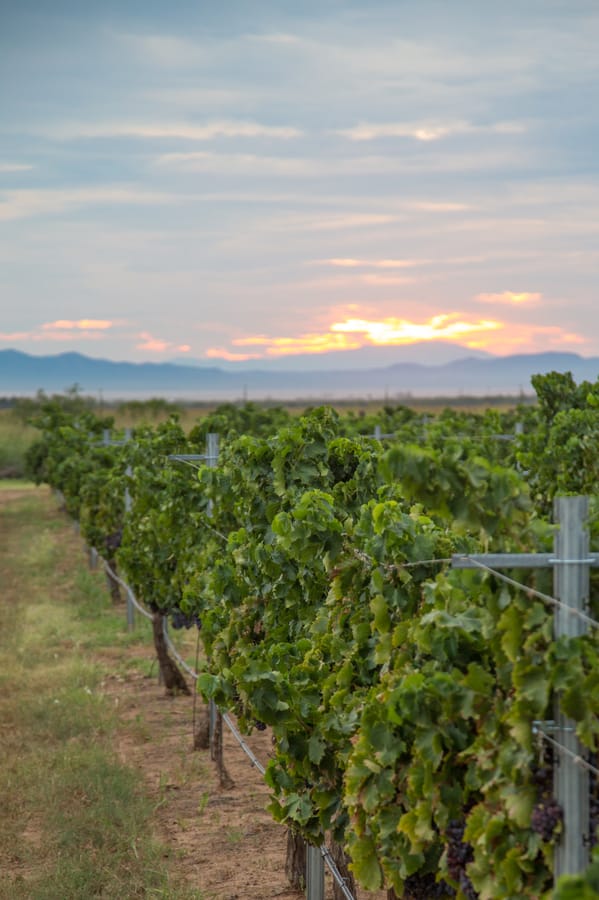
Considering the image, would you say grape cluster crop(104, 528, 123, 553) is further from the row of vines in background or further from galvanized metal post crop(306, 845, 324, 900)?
galvanized metal post crop(306, 845, 324, 900)

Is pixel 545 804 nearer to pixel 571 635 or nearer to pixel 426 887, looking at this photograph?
pixel 571 635

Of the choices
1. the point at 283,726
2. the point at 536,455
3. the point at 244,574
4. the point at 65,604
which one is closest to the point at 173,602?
the point at 536,455

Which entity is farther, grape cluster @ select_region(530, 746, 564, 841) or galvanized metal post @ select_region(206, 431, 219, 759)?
galvanized metal post @ select_region(206, 431, 219, 759)

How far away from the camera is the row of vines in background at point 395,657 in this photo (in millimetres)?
3680

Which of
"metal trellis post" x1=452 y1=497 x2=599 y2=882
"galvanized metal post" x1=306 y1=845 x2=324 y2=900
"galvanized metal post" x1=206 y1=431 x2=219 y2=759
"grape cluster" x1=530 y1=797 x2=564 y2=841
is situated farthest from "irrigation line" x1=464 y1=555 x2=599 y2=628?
"galvanized metal post" x1=206 y1=431 x2=219 y2=759

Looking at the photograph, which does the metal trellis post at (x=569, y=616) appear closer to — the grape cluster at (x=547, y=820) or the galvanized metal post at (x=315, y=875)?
the grape cluster at (x=547, y=820)

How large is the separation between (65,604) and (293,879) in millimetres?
14059

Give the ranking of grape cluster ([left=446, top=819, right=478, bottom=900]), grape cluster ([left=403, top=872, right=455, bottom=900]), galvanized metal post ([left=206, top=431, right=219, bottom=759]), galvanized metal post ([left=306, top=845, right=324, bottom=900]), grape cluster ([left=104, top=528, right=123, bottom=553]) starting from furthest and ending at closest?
grape cluster ([left=104, top=528, right=123, bottom=553])
galvanized metal post ([left=206, top=431, right=219, bottom=759])
galvanized metal post ([left=306, top=845, right=324, bottom=900])
grape cluster ([left=403, top=872, right=455, bottom=900])
grape cluster ([left=446, top=819, right=478, bottom=900])

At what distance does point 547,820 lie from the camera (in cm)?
360

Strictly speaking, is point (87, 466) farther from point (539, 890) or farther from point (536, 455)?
point (539, 890)

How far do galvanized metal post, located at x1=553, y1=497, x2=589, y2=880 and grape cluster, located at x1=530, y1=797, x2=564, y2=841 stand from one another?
0.08ft

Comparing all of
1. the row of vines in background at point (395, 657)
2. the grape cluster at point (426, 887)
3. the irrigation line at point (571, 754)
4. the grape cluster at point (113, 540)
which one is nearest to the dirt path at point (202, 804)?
the row of vines in background at point (395, 657)

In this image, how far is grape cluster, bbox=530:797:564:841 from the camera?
3.60 meters

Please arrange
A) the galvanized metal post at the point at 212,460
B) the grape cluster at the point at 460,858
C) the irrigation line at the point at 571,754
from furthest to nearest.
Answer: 1. the galvanized metal post at the point at 212,460
2. the grape cluster at the point at 460,858
3. the irrigation line at the point at 571,754
